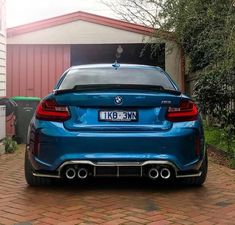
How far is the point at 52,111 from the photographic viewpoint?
18.8 feet

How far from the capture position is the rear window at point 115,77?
20.6ft

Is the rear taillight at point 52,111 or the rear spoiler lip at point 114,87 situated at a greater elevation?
the rear spoiler lip at point 114,87

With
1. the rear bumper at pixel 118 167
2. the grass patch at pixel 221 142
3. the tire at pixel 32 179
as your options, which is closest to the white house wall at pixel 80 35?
the grass patch at pixel 221 142

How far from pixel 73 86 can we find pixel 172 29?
7551 mm

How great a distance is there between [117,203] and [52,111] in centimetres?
123

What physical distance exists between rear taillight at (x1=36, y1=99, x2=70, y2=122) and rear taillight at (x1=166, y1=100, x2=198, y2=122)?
1123 mm

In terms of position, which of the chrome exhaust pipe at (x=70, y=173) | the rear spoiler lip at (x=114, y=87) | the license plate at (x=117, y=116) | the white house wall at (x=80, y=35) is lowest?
the chrome exhaust pipe at (x=70, y=173)

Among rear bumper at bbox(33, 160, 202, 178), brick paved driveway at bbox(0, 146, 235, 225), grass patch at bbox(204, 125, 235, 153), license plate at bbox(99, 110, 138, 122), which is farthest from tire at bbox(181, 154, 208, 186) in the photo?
grass patch at bbox(204, 125, 235, 153)

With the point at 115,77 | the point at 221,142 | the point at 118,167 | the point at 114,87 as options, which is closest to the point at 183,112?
the point at 114,87

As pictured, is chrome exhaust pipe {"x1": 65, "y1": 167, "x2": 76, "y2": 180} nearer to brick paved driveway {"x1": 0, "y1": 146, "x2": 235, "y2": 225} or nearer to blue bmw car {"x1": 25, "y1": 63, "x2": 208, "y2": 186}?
blue bmw car {"x1": 25, "y1": 63, "x2": 208, "y2": 186}

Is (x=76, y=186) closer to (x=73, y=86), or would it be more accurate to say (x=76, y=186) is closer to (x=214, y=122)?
(x=73, y=86)

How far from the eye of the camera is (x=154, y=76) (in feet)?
21.6

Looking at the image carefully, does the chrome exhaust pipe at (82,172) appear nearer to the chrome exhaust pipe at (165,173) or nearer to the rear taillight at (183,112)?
the chrome exhaust pipe at (165,173)

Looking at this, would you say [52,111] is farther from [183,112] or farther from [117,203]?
[183,112]
